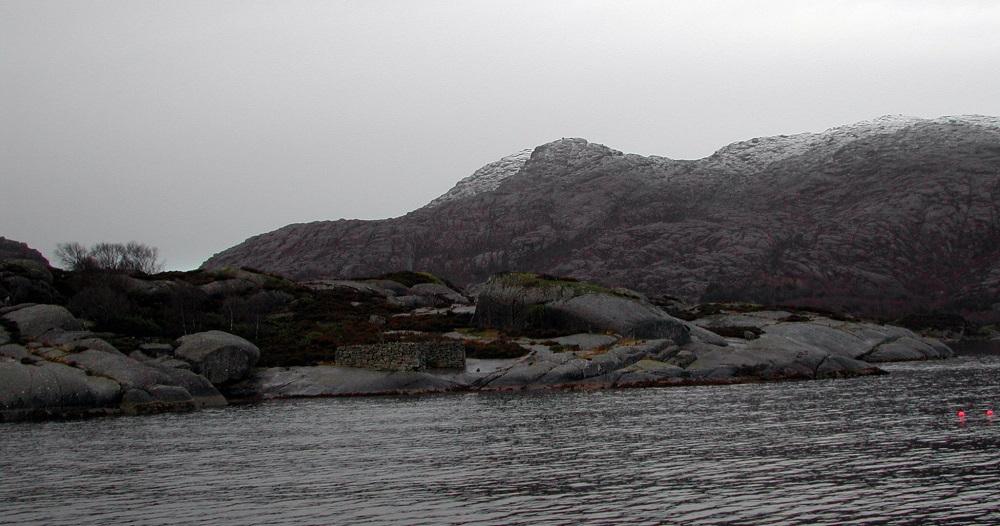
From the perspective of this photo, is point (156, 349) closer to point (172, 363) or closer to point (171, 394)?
point (172, 363)

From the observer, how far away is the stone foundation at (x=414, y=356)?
69.6 meters

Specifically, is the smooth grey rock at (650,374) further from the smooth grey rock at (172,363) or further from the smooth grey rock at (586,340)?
the smooth grey rock at (172,363)

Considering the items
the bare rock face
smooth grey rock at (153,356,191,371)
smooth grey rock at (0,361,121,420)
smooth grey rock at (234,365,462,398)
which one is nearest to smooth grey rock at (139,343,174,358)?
smooth grey rock at (153,356,191,371)

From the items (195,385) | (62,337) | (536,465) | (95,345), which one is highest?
(62,337)

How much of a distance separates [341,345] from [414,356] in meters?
10.0

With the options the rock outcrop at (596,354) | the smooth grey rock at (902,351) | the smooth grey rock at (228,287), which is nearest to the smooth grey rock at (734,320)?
the rock outcrop at (596,354)

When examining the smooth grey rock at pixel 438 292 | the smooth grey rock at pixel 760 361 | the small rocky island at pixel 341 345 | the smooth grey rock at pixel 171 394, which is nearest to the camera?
the smooth grey rock at pixel 171 394

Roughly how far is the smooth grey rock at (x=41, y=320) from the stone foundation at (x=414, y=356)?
856 inches

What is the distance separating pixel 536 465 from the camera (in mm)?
29766

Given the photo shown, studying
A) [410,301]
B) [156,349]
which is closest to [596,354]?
[156,349]

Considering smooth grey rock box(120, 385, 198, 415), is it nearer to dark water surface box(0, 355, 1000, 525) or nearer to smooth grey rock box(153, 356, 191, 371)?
smooth grey rock box(153, 356, 191, 371)

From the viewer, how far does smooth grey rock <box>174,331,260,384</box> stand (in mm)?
68938

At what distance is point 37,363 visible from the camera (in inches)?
2265

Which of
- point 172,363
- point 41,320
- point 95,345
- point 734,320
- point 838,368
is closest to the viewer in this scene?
point 95,345
